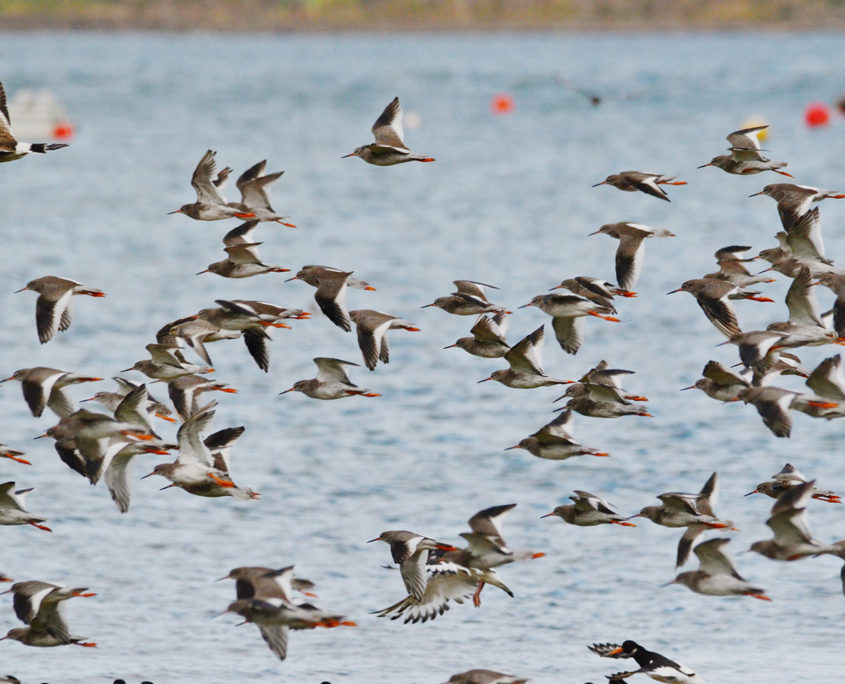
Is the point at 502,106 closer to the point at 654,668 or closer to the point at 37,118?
the point at 37,118

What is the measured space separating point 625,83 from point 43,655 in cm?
10588

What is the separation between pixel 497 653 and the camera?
1681 centimetres

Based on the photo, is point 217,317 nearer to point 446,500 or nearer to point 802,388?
point 446,500

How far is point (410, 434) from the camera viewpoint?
1039 inches

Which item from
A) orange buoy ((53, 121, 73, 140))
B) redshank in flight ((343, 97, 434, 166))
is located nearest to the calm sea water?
orange buoy ((53, 121, 73, 140))

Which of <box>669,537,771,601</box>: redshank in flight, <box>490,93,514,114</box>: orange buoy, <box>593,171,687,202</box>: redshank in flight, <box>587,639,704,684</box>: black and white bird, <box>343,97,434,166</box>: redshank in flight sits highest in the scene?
<box>343,97,434,166</box>: redshank in flight

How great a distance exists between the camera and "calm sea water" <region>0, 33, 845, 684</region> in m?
17.1

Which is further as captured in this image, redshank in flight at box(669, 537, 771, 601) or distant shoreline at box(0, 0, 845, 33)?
distant shoreline at box(0, 0, 845, 33)

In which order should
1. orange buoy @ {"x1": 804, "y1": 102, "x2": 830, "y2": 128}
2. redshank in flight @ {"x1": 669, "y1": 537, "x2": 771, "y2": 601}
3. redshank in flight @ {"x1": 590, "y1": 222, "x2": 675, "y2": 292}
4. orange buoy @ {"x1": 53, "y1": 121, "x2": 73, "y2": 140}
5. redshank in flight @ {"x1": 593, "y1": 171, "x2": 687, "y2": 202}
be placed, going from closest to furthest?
redshank in flight @ {"x1": 669, "y1": 537, "x2": 771, "y2": 601} < redshank in flight @ {"x1": 593, "y1": 171, "x2": 687, "y2": 202} < redshank in flight @ {"x1": 590, "y1": 222, "x2": 675, "y2": 292} < orange buoy @ {"x1": 53, "y1": 121, "x2": 73, "y2": 140} < orange buoy @ {"x1": 804, "y1": 102, "x2": 830, "y2": 128}

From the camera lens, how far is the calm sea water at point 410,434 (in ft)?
56.2

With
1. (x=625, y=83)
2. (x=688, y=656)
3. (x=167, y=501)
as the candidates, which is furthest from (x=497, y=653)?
(x=625, y=83)

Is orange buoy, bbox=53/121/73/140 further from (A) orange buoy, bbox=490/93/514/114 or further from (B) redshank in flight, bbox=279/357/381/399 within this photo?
(B) redshank in flight, bbox=279/357/381/399

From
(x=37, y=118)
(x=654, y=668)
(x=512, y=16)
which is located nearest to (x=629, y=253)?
(x=654, y=668)

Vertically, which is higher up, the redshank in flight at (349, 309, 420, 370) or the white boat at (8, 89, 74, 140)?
the redshank in flight at (349, 309, 420, 370)
